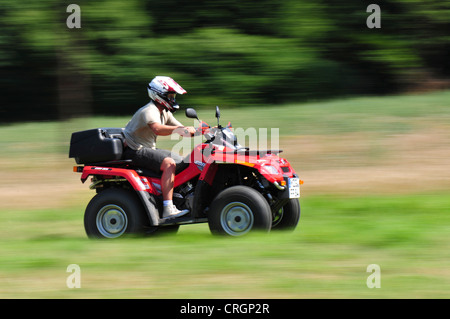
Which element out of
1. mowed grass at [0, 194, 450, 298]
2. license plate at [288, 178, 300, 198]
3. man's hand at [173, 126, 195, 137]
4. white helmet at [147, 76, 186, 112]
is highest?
white helmet at [147, 76, 186, 112]

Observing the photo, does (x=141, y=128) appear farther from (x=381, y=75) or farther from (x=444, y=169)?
(x=381, y=75)

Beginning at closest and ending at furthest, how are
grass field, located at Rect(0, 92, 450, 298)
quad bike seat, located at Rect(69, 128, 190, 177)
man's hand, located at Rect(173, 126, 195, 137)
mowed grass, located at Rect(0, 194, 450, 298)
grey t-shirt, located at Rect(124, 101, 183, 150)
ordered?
mowed grass, located at Rect(0, 194, 450, 298) → grass field, located at Rect(0, 92, 450, 298) → man's hand, located at Rect(173, 126, 195, 137) → grey t-shirt, located at Rect(124, 101, 183, 150) → quad bike seat, located at Rect(69, 128, 190, 177)

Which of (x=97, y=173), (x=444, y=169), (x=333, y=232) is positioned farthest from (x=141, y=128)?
(x=444, y=169)

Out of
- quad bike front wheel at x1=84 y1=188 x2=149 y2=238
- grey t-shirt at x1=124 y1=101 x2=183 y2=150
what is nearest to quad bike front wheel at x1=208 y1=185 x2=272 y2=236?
quad bike front wheel at x1=84 y1=188 x2=149 y2=238

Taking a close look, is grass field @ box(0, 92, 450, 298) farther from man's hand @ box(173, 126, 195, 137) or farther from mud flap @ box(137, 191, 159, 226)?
man's hand @ box(173, 126, 195, 137)

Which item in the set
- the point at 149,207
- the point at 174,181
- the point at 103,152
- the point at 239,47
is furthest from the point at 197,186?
the point at 239,47

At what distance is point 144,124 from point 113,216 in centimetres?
108

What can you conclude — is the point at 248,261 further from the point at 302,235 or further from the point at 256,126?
the point at 256,126

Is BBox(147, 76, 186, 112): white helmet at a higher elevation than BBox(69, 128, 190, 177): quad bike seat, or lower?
higher

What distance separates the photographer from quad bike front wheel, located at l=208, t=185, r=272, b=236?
7719 mm

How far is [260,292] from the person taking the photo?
18.9 feet

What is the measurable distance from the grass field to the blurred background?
0.03 meters

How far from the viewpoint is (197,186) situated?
8.12 meters

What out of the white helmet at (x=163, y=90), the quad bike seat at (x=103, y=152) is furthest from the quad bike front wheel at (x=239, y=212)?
the white helmet at (x=163, y=90)
